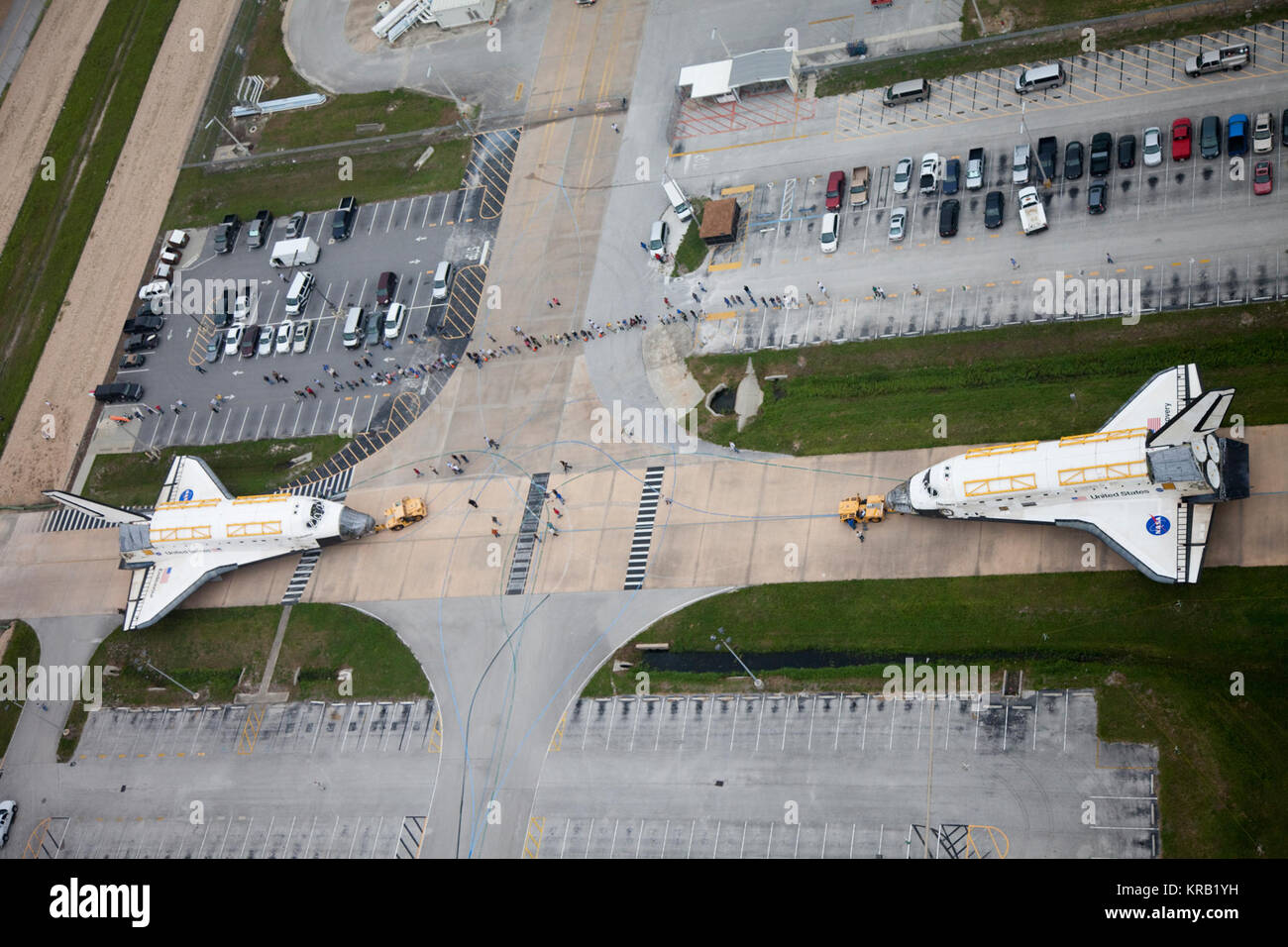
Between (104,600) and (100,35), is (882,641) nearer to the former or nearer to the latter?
(104,600)

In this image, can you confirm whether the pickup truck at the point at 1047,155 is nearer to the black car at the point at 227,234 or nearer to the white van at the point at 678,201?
the white van at the point at 678,201

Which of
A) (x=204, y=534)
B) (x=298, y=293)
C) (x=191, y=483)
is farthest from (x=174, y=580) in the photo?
(x=298, y=293)

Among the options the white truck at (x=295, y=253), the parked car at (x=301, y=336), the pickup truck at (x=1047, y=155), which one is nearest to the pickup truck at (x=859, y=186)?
the pickup truck at (x=1047, y=155)

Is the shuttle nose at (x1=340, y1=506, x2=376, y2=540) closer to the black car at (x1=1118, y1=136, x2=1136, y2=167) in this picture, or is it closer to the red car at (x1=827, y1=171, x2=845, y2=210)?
the red car at (x1=827, y1=171, x2=845, y2=210)

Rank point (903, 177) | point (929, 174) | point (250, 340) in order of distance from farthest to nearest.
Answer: point (250, 340), point (903, 177), point (929, 174)

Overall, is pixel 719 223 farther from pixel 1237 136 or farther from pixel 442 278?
pixel 1237 136

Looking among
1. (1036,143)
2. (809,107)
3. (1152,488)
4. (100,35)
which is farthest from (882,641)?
(100,35)
